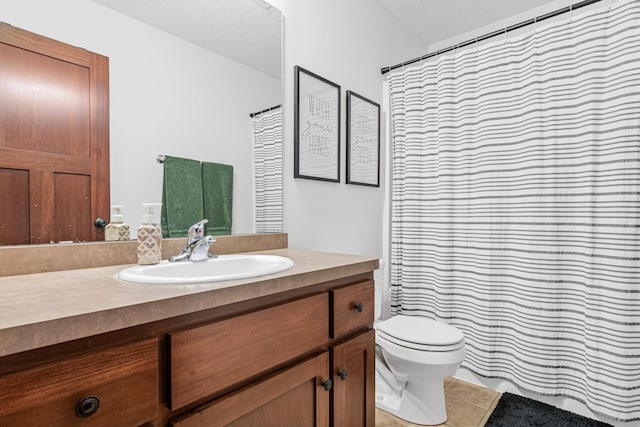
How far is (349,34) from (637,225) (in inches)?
70.1

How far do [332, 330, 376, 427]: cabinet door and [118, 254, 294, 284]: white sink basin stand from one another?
362mm

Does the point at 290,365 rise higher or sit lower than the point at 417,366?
higher

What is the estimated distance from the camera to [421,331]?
1.71m

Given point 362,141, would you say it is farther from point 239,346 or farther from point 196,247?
point 239,346

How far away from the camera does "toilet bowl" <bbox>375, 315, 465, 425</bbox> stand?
5.04 feet

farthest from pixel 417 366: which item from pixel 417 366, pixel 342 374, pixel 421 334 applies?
pixel 342 374

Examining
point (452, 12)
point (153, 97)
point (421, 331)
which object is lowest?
point (421, 331)

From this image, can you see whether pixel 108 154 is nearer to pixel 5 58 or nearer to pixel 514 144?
pixel 5 58

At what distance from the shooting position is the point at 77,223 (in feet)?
3.41

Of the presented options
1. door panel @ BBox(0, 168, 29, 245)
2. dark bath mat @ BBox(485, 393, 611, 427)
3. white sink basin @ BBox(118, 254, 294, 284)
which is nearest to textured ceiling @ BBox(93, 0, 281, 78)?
door panel @ BBox(0, 168, 29, 245)

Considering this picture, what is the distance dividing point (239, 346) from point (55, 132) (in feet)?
2.70

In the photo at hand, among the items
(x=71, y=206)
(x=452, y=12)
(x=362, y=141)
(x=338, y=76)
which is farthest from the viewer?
(x=452, y=12)

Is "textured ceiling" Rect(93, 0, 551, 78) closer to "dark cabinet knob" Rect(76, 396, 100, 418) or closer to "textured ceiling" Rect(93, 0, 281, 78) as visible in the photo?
"textured ceiling" Rect(93, 0, 281, 78)

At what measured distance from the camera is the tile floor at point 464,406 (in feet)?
5.47
